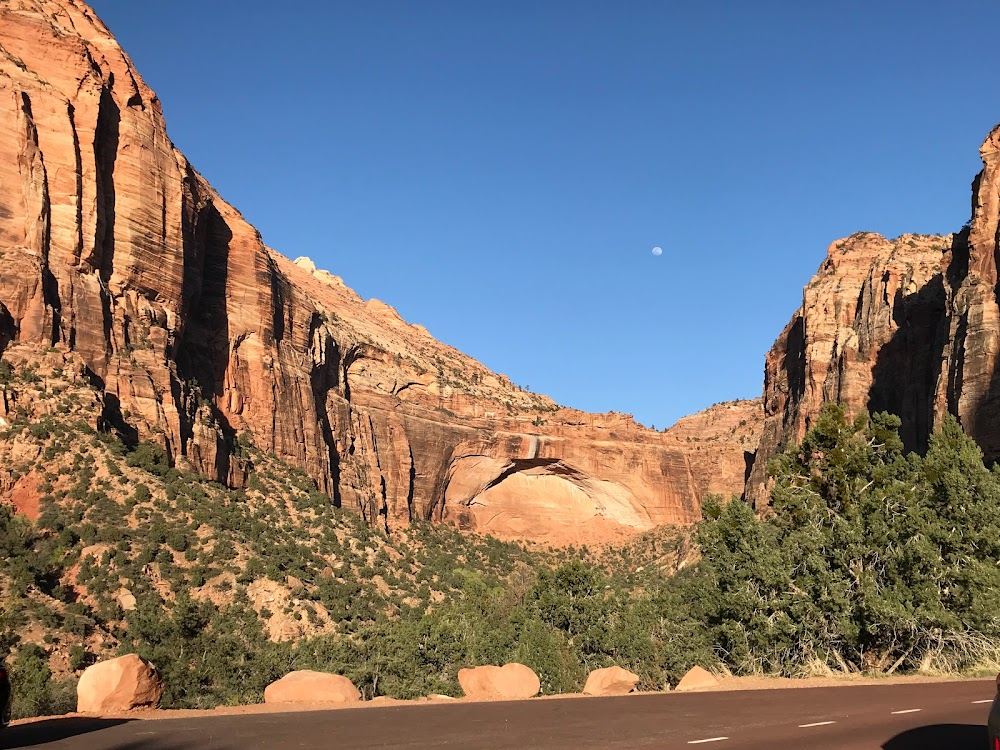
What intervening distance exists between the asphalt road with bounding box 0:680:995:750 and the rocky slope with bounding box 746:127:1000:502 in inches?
1449

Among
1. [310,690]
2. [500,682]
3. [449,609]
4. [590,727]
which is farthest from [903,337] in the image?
[590,727]

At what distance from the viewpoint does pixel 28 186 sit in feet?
169

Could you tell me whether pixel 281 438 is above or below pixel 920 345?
below

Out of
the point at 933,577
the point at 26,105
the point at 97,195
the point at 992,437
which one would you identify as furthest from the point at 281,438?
the point at 933,577

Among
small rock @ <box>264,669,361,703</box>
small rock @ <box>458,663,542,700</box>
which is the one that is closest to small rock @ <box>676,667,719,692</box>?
small rock @ <box>458,663,542,700</box>

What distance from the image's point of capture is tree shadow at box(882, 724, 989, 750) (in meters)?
11.0

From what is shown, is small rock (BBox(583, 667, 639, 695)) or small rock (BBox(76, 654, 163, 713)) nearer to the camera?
small rock (BBox(76, 654, 163, 713))

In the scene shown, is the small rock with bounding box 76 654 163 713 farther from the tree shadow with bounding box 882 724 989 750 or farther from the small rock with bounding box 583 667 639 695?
the tree shadow with bounding box 882 724 989 750

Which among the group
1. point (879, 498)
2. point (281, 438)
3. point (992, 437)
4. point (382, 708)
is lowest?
point (382, 708)

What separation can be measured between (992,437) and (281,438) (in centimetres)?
4893

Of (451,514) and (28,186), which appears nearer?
(28,186)

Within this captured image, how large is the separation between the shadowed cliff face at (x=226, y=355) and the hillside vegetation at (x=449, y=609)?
197 inches

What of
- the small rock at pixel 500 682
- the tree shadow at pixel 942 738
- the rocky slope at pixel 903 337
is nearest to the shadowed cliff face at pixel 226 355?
the rocky slope at pixel 903 337

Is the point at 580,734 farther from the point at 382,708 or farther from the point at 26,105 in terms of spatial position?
the point at 26,105
